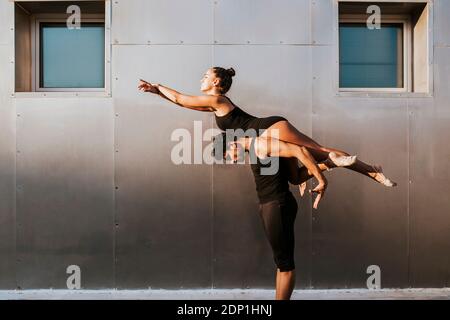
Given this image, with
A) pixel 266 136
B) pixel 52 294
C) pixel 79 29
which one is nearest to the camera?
pixel 266 136

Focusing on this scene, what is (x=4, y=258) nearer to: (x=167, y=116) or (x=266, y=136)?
(x=167, y=116)

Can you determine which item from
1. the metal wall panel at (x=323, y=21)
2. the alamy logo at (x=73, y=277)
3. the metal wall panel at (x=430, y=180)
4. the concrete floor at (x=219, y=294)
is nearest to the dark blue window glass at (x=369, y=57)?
the metal wall panel at (x=323, y=21)

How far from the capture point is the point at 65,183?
4.46m

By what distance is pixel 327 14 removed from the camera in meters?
4.48

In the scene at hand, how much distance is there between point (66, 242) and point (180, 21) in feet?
8.59

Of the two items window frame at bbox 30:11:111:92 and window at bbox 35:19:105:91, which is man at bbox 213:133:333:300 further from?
window frame at bbox 30:11:111:92

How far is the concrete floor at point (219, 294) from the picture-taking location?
434 centimetres

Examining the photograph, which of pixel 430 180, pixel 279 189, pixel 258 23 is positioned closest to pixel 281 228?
pixel 279 189

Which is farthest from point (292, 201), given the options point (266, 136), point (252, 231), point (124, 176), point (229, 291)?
point (124, 176)

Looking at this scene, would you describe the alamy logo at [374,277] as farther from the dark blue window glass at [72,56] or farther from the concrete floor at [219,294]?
the dark blue window glass at [72,56]

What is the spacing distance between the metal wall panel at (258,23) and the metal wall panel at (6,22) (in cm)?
215

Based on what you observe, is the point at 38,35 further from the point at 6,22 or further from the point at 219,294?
the point at 219,294

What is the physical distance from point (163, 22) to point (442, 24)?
2970 mm

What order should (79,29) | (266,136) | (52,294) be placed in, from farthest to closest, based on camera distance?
(79,29)
(52,294)
(266,136)
